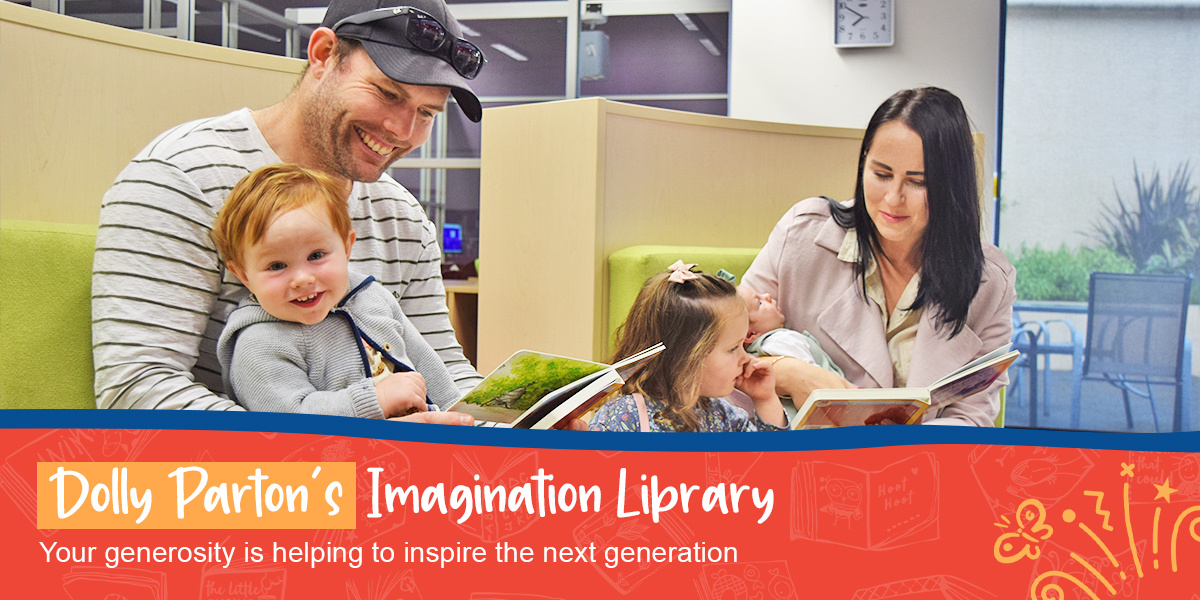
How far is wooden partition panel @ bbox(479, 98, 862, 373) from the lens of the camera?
1425 millimetres

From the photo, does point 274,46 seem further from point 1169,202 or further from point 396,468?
point 1169,202

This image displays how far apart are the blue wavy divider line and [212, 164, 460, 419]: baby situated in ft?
0.09

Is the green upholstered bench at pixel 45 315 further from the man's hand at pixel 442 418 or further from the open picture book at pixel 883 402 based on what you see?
the open picture book at pixel 883 402

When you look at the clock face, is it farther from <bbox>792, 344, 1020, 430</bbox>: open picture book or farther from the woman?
<bbox>792, 344, 1020, 430</bbox>: open picture book

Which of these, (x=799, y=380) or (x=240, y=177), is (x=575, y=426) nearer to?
(x=799, y=380)

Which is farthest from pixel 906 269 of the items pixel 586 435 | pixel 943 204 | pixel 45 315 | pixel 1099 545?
pixel 45 315

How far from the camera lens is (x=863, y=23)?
4.58ft

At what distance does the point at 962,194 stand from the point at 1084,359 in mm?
358

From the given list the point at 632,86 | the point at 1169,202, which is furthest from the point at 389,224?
the point at 1169,202

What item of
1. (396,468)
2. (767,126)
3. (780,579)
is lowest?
(780,579)

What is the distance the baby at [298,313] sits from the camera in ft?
3.65

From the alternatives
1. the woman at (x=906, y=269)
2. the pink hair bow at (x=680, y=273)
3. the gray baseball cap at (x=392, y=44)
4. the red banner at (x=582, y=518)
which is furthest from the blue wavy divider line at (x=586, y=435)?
the gray baseball cap at (x=392, y=44)

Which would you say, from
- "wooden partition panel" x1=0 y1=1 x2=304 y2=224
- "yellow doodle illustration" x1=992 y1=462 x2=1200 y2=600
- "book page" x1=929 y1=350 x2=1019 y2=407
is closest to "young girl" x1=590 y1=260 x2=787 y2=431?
"book page" x1=929 y1=350 x2=1019 y2=407

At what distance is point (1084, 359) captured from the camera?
4.57 ft
